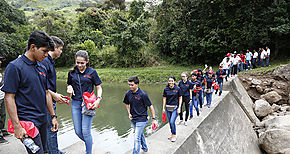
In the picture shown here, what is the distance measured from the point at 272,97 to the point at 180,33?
1208 centimetres

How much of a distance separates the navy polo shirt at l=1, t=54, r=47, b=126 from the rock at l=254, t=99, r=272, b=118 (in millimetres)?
10413

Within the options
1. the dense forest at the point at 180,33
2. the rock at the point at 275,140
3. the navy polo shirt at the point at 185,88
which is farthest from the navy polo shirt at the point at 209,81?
the dense forest at the point at 180,33

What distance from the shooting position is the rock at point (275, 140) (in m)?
5.36

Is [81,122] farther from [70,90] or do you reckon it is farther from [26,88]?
[26,88]

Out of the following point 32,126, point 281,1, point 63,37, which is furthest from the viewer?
point 63,37

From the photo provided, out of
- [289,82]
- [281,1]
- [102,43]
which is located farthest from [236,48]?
[102,43]

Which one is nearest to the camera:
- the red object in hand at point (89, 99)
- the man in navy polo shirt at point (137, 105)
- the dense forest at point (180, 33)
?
the red object in hand at point (89, 99)

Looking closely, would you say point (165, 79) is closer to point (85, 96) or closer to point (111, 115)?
point (111, 115)

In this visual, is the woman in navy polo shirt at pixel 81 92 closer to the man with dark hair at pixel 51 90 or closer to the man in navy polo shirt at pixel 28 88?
the man with dark hair at pixel 51 90

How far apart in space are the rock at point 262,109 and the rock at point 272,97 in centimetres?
103

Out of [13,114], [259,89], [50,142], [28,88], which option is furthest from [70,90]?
[259,89]

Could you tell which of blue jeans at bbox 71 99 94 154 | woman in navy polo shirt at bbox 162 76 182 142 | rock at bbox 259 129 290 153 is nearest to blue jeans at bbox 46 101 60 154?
blue jeans at bbox 71 99 94 154

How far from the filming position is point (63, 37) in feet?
83.0

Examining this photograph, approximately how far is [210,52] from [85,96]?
17110 mm
